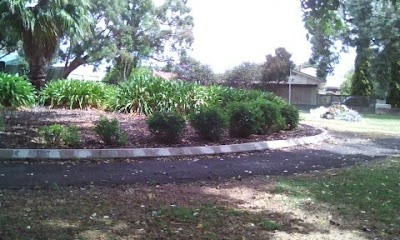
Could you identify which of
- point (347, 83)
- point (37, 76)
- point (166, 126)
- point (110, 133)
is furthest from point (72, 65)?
point (347, 83)

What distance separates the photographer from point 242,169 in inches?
321

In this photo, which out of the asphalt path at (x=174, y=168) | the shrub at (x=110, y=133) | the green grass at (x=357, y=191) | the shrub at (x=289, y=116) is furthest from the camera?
the shrub at (x=289, y=116)

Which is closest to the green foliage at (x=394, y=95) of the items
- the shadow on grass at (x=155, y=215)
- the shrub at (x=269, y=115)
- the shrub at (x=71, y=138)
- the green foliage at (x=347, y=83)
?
the green foliage at (x=347, y=83)

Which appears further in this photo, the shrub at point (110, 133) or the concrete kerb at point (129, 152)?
the shrub at point (110, 133)

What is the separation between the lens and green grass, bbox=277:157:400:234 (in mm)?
5277

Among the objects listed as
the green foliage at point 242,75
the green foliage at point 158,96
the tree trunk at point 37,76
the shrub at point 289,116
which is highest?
the green foliage at point 242,75

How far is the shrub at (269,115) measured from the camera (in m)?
12.2

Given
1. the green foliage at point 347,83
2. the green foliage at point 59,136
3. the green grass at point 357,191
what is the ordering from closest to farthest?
the green grass at point 357,191 < the green foliage at point 59,136 < the green foliage at point 347,83

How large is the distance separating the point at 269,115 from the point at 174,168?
4910 millimetres

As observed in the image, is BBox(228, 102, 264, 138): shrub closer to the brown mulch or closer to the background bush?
the brown mulch

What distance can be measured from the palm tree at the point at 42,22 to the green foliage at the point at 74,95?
1.48 metres

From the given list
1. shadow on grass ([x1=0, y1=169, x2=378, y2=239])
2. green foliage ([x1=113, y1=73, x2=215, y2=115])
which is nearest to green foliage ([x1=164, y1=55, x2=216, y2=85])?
green foliage ([x1=113, y1=73, x2=215, y2=115])

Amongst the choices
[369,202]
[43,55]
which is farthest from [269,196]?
[43,55]

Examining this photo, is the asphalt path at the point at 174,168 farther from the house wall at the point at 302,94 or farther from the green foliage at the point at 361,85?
the house wall at the point at 302,94
